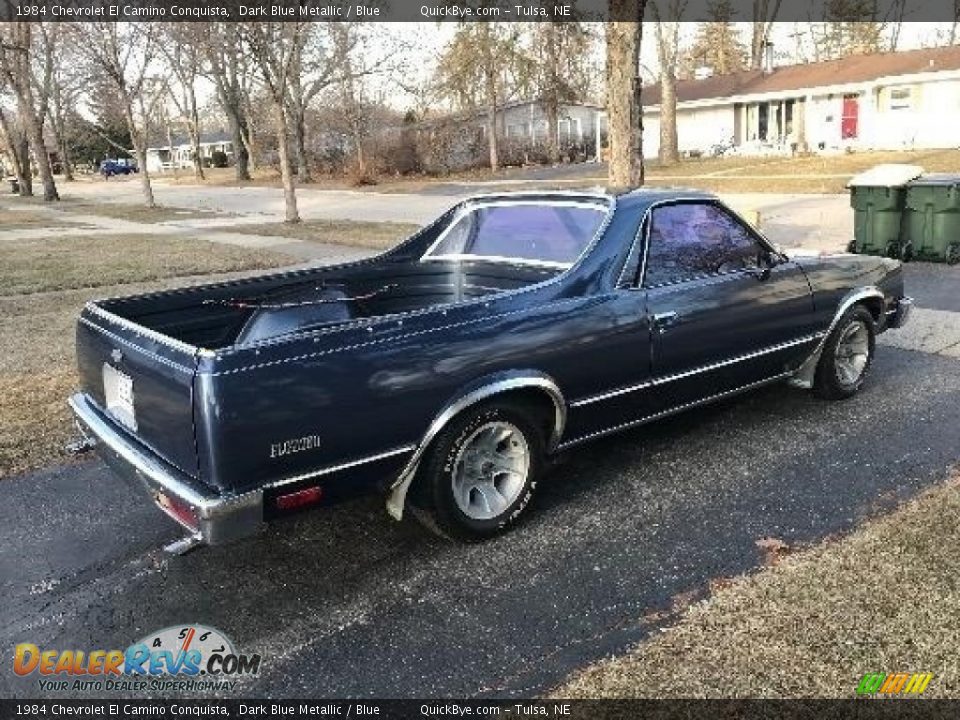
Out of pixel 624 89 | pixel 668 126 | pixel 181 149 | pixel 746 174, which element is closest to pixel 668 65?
pixel 668 126

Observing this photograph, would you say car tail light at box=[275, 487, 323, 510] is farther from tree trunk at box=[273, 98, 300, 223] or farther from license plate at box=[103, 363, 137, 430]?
tree trunk at box=[273, 98, 300, 223]

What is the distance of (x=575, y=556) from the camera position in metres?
3.66

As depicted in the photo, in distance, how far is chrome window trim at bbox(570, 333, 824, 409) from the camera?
4.03 metres

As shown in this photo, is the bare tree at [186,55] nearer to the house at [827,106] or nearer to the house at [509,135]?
the house at [509,135]

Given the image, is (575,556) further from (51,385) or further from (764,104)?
(764,104)

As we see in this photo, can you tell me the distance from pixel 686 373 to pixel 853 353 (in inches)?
72.3

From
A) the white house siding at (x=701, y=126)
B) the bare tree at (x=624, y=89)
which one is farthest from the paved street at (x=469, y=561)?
the white house siding at (x=701, y=126)

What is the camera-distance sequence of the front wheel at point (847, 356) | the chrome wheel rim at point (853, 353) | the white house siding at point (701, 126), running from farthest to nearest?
the white house siding at point (701, 126), the chrome wheel rim at point (853, 353), the front wheel at point (847, 356)

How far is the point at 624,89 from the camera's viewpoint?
10.5 meters

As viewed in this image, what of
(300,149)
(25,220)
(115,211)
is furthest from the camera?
(300,149)

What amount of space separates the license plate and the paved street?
27.3 inches

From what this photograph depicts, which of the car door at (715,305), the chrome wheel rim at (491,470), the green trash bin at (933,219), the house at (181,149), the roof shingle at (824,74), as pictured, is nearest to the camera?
the chrome wheel rim at (491,470)

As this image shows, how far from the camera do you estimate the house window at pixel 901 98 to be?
31109mm

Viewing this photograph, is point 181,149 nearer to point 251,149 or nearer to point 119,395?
point 251,149
